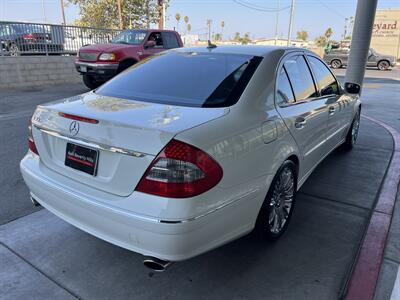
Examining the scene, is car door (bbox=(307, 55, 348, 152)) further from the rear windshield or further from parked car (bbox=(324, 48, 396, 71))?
parked car (bbox=(324, 48, 396, 71))

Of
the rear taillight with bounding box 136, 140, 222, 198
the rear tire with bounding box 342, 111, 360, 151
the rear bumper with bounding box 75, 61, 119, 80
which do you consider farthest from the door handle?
the rear bumper with bounding box 75, 61, 119, 80

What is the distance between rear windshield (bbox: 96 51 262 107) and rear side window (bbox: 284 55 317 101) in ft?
1.52

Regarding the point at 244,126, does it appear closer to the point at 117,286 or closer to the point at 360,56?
the point at 117,286

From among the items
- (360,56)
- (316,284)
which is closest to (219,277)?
(316,284)

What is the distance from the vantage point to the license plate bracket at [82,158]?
237 centimetres

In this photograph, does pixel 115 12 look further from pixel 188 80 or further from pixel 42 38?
pixel 188 80

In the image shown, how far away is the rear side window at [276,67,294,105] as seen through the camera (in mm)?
3066

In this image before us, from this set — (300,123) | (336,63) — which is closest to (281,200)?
(300,123)

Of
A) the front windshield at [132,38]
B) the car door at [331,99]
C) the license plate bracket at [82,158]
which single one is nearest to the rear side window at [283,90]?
the car door at [331,99]

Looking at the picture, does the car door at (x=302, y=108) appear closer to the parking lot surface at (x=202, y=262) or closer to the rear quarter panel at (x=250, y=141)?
the rear quarter panel at (x=250, y=141)

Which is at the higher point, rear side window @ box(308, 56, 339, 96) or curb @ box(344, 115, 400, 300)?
rear side window @ box(308, 56, 339, 96)

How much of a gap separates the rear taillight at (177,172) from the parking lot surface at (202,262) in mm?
853

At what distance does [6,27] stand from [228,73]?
10.7 m

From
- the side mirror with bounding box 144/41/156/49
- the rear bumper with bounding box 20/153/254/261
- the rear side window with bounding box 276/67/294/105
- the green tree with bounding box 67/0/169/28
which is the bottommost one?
the rear bumper with bounding box 20/153/254/261
